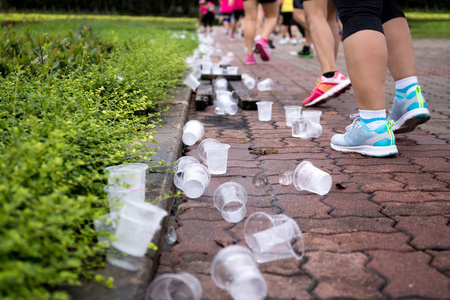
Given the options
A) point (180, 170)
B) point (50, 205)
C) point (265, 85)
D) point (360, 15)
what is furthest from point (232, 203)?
point (265, 85)

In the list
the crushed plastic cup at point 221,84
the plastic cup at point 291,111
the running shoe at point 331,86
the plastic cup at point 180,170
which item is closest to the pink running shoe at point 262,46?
the crushed plastic cup at point 221,84

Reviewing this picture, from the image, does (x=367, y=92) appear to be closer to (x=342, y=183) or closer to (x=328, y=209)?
(x=342, y=183)

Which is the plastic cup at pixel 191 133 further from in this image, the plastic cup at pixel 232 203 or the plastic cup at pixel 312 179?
the plastic cup at pixel 232 203

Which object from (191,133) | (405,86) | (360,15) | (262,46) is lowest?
(262,46)

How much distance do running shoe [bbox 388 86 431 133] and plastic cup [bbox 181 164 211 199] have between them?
1809 mm

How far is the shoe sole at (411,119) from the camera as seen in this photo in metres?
3.53

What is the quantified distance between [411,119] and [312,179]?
1313mm

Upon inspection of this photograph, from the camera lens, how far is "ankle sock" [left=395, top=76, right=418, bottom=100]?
364 cm

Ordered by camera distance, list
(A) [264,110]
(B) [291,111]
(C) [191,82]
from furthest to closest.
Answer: (C) [191,82] < (A) [264,110] < (B) [291,111]

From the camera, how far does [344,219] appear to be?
7.77 ft

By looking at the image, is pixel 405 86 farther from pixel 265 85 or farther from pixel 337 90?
pixel 265 85

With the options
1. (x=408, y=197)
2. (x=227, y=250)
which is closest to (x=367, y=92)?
(x=408, y=197)

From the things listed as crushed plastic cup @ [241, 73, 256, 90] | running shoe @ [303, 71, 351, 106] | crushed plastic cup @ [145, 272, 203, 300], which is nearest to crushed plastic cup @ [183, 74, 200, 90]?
crushed plastic cup @ [241, 73, 256, 90]

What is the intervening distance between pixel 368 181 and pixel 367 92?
69 cm
